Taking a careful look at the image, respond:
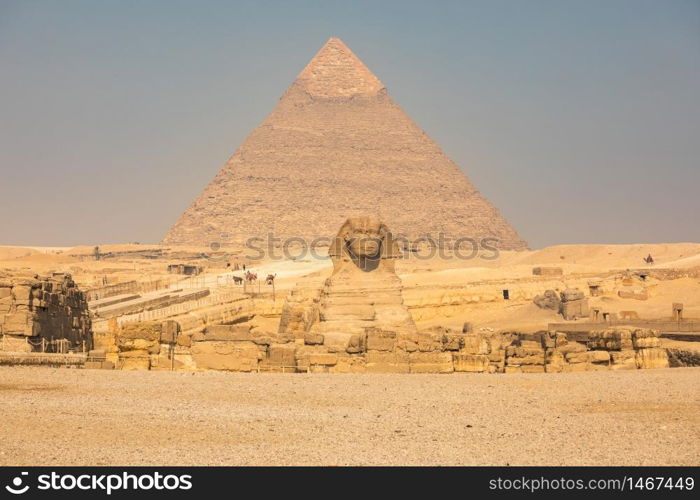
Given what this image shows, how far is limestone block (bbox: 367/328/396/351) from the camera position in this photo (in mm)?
9453

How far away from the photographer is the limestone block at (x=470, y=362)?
945 cm

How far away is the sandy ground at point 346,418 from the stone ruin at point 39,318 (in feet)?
7.18

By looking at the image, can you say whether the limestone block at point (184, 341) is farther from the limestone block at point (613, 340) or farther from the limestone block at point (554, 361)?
the limestone block at point (613, 340)

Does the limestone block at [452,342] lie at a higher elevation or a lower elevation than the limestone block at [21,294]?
lower

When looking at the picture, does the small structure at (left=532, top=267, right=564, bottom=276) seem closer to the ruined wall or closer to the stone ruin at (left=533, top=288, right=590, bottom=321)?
the stone ruin at (left=533, top=288, right=590, bottom=321)

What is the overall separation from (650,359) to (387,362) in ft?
7.11

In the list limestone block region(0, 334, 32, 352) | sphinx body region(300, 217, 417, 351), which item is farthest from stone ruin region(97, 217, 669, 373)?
sphinx body region(300, 217, 417, 351)

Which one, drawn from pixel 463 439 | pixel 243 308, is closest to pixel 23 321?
pixel 463 439

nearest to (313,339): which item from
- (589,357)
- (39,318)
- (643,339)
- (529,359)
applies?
(529,359)

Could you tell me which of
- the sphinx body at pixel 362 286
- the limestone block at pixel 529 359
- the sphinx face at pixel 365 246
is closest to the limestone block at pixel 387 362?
the limestone block at pixel 529 359

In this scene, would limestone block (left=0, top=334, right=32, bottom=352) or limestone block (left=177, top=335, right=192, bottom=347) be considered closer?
limestone block (left=177, top=335, right=192, bottom=347)

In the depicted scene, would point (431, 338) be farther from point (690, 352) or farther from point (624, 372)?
point (690, 352)

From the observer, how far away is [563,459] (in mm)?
5613

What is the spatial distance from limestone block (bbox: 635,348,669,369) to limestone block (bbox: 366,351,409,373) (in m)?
1.92
